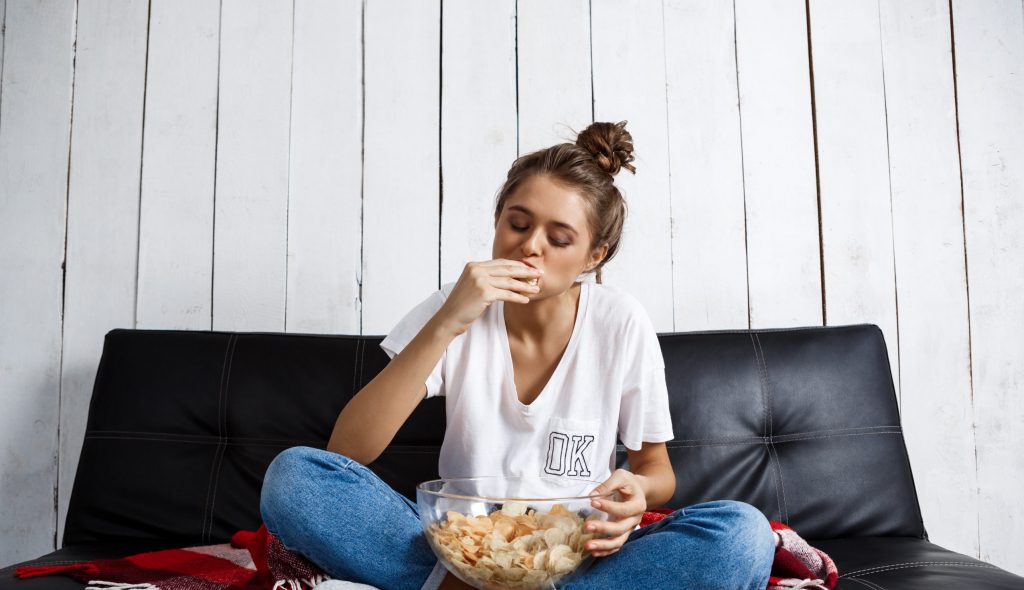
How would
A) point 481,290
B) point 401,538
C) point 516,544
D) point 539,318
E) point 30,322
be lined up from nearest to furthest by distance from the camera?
point 516,544, point 401,538, point 481,290, point 539,318, point 30,322

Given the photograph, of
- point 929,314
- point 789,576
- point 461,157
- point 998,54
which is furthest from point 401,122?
point 998,54

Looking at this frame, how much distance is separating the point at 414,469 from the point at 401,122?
90 centimetres

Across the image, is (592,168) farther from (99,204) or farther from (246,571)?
(99,204)

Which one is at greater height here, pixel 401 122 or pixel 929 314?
pixel 401 122

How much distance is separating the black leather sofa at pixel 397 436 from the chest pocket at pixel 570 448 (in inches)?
10.3

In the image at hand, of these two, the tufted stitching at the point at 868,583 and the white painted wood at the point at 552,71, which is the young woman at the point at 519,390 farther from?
the white painted wood at the point at 552,71

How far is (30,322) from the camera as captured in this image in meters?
1.87

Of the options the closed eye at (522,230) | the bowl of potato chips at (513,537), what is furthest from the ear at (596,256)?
the bowl of potato chips at (513,537)

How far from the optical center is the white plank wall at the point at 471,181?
1.87 m

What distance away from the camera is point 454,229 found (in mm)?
1885

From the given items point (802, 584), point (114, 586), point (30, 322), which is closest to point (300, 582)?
point (114, 586)

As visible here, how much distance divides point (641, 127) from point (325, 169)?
84 cm

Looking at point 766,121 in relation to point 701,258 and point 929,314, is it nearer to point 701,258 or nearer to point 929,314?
point 701,258

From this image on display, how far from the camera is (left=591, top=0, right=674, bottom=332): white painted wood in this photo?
1907 millimetres
